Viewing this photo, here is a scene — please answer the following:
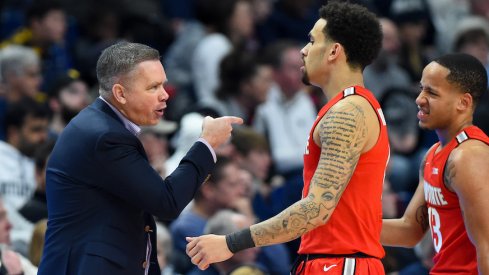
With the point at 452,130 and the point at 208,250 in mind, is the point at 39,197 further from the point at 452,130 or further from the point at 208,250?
the point at 452,130

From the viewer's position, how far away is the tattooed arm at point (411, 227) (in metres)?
5.92

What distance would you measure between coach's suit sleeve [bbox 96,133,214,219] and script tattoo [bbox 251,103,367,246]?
42 centimetres

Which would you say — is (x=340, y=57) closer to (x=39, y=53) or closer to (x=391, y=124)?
(x=391, y=124)

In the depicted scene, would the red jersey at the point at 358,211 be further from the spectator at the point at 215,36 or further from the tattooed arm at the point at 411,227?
the spectator at the point at 215,36

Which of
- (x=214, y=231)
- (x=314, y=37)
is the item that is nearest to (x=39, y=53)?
(x=214, y=231)

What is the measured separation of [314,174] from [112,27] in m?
7.17

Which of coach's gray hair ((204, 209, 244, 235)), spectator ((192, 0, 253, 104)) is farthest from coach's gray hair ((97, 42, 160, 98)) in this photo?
spectator ((192, 0, 253, 104))

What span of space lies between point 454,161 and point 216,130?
1.23 m

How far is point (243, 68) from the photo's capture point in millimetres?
11289

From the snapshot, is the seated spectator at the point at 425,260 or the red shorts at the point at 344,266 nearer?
the red shorts at the point at 344,266

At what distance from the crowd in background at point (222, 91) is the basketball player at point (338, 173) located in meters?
1.97

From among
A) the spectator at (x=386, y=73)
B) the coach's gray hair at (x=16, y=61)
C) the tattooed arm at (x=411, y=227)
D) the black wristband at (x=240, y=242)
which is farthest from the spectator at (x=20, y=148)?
the black wristband at (x=240, y=242)

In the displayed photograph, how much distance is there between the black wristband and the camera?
17.0 feet

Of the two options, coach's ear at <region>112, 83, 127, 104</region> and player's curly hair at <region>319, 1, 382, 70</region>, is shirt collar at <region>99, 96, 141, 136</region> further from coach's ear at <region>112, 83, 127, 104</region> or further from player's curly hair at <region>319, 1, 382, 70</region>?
player's curly hair at <region>319, 1, 382, 70</region>
